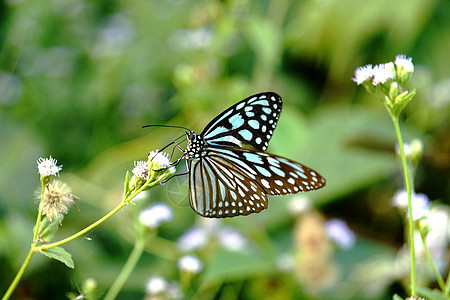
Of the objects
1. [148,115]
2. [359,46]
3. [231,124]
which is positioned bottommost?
[231,124]

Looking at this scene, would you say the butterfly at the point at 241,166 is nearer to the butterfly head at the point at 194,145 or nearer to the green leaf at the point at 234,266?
the butterfly head at the point at 194,145

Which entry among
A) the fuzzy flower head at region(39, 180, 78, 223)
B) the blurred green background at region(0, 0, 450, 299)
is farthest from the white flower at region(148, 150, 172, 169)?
the blurred green background at region(0, 0, 450, 299)

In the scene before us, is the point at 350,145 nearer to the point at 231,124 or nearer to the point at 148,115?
the point at 148,115

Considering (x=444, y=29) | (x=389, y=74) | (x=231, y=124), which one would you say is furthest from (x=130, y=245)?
(x=444, y=29)

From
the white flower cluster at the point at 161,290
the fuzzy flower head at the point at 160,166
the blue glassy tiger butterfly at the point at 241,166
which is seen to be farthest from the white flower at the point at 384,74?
the white flower cluster at the point at 161,290

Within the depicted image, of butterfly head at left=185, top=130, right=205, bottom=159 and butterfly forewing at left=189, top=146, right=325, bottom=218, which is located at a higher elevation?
butterfly head at left=185, top=130, right=205, bottom=159

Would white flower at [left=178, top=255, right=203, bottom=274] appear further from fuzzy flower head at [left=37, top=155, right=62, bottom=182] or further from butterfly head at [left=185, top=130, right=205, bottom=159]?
fuzzy flower head at [left=37, top=155, right=62, bottom=182]
